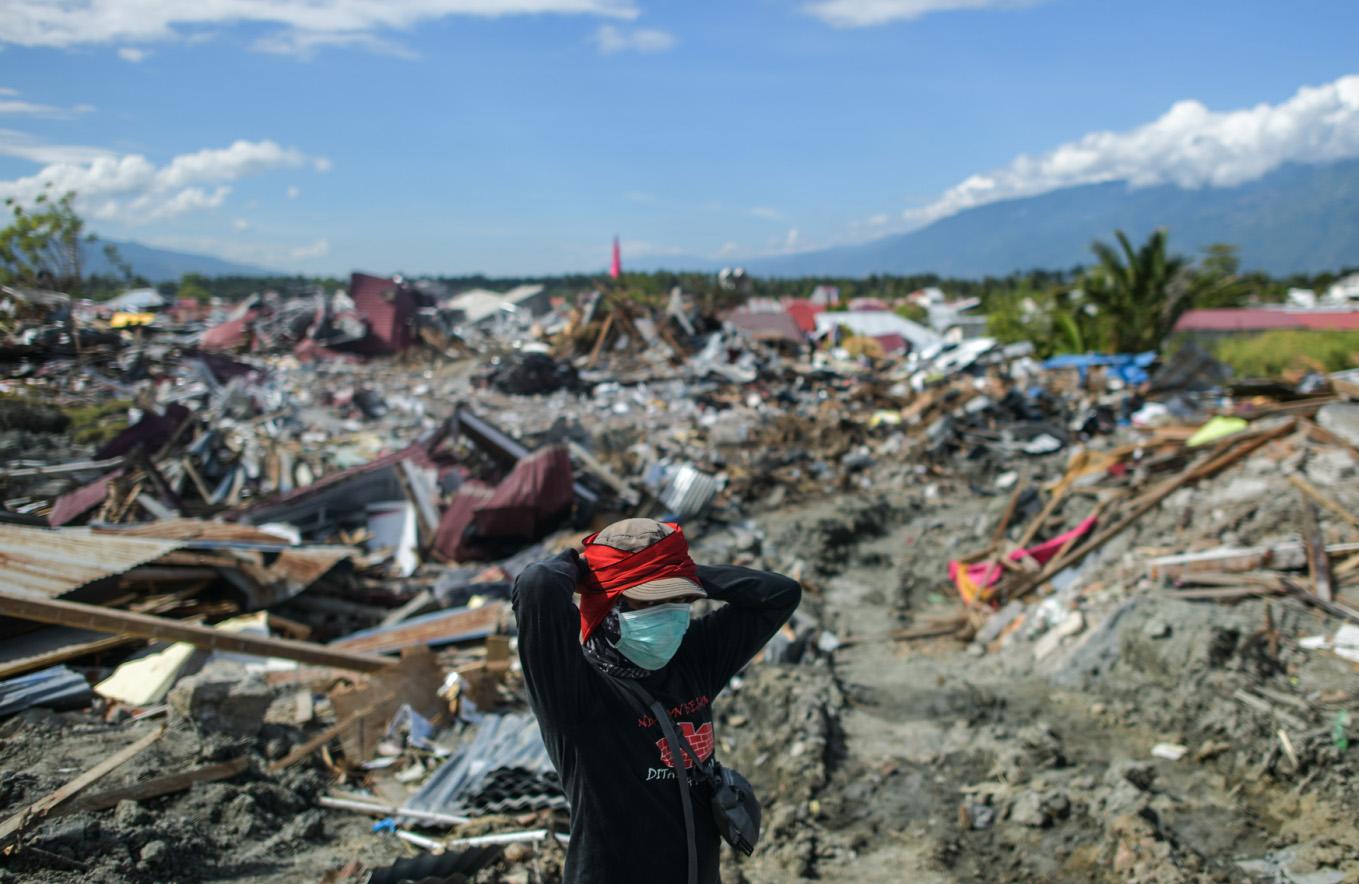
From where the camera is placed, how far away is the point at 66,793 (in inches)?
103

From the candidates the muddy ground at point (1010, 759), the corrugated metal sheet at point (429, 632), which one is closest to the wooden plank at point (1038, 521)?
the muddy ground at point (1010, 759)

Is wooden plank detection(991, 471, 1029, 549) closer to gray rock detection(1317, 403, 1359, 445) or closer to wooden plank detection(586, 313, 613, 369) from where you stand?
gray rock detection(1317, 403, 1359, 445)

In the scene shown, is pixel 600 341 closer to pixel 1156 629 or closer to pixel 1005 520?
pixel 1005 520

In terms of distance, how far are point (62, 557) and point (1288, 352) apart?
26795 millimetres

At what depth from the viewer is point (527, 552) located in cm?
798

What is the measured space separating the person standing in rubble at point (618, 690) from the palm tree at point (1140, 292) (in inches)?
872

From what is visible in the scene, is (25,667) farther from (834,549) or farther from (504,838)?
(834,549)

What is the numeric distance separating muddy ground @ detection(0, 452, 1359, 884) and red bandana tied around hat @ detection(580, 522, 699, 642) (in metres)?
1.94

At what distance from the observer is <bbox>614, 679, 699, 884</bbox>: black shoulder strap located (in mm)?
1661

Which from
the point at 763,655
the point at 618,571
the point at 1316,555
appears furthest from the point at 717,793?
the point at 1316,555

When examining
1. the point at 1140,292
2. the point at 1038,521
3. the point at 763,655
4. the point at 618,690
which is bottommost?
the point at 763,655

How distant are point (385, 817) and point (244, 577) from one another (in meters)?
2.97

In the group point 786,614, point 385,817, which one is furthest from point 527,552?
point 786,614

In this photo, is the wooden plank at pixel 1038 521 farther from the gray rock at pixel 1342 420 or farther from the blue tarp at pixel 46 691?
the blue tarp at pixel 46 691
